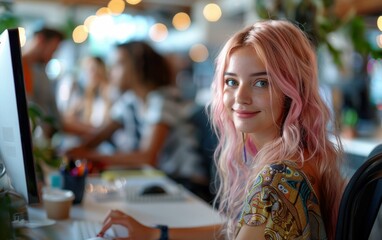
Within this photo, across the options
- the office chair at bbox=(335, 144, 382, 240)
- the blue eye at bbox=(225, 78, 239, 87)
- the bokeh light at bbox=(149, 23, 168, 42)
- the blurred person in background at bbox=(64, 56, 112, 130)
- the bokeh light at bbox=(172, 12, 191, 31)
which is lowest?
the blurred person in background at bbox=(64, 56, 112, 130)

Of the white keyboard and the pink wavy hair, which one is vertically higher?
the pink wavy hair

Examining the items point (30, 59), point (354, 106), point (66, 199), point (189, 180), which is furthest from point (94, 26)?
point (66, 199)

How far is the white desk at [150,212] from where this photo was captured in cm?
144

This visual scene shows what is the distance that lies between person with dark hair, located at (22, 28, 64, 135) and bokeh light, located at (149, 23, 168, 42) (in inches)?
160

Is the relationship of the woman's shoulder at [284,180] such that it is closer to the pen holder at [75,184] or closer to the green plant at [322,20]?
the pen holder at [75,184]

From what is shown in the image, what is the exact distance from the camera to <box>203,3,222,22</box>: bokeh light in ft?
21.2

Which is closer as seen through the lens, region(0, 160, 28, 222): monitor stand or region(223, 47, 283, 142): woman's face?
region(0, 160, 28, 222): monitor stand

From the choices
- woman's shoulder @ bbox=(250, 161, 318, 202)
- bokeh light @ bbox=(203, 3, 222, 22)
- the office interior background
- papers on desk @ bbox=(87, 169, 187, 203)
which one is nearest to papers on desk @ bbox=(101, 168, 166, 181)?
papers on desk @ bbox=(87, 169, 187, 203)

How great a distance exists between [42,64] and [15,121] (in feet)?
8.40

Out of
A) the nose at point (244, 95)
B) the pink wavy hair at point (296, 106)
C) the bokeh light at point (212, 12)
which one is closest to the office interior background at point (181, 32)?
the bokeh light at point (212, 12)

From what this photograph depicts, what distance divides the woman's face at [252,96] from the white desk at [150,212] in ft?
1.69

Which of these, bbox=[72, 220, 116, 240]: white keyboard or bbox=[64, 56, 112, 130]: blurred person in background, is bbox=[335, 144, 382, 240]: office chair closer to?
bbox=[72, 220, 116, 240]: white keyboard

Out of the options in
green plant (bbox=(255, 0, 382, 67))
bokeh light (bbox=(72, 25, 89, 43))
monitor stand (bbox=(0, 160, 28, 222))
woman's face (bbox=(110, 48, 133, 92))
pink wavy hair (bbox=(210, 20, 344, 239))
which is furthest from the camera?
bokeh light (bbox=(72, 25, 89, 43))

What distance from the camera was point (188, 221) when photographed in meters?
1.48
